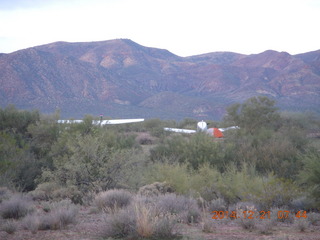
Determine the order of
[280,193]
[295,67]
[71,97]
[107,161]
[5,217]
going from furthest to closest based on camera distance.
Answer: [295,67] → [71,97] → [107,161] → [280,193] → [5,217]

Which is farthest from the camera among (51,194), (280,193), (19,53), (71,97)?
(19,53)

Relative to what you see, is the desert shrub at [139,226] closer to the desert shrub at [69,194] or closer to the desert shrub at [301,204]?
the desert shrub at [301,204]

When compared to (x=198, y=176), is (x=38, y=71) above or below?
above

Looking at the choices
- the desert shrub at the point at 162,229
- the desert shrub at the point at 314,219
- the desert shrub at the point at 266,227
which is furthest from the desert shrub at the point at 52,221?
the desert shrub at the point at 314,219

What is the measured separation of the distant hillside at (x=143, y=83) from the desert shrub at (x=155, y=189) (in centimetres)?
7086

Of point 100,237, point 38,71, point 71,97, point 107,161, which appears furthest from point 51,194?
point 38,71

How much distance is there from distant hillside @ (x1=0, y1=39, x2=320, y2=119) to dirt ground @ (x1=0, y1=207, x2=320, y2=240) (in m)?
76.0

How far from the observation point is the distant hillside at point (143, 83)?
3595 inches

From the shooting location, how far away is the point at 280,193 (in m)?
12.9

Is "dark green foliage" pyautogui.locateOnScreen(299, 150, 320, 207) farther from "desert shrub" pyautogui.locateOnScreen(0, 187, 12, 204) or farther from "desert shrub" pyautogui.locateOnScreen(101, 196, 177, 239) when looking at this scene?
"desert shrub" pyautogui.locateOnScreen(0, 187, 12, 204)

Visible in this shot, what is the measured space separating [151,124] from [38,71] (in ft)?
154

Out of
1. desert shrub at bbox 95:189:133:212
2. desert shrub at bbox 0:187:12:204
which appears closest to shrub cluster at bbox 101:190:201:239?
desert shrub at bbox 95:189:133:212

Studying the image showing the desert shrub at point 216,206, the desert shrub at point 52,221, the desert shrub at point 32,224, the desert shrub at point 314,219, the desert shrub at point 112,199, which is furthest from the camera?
the desert shrub at point 216,206

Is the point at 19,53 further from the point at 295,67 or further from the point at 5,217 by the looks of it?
the point at 5,217
